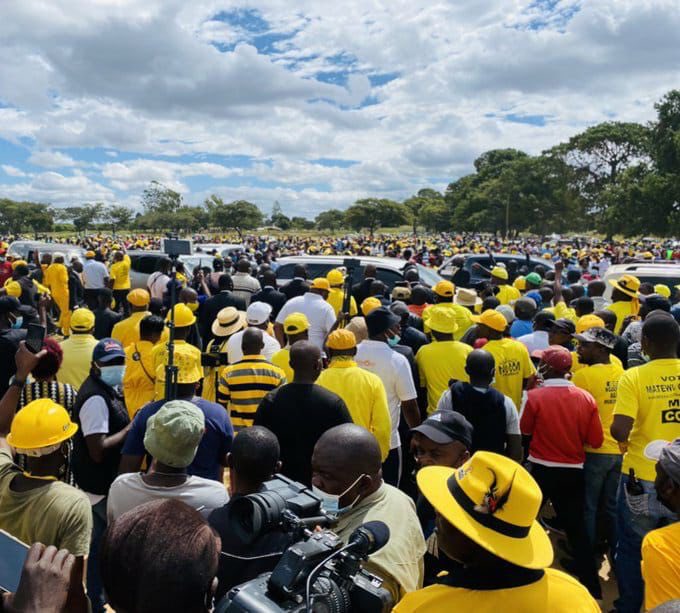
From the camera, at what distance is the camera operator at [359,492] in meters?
2.22

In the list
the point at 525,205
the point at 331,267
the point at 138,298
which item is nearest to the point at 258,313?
the point at 138,298

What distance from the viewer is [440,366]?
4.68 metres

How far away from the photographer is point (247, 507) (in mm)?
1623

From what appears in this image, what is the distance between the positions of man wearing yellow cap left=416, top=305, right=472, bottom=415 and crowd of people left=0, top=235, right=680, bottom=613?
0.01 metres

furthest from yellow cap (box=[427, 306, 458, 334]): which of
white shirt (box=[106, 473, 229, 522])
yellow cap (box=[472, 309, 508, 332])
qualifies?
white shirt (box=[106, 473, 229, 522])

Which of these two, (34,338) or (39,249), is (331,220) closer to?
(39,249)

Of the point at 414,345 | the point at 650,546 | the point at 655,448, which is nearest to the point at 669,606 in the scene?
the point at 650,546

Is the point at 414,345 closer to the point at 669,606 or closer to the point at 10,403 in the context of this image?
the point at 10,403

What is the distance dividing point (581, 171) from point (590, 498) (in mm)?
66333

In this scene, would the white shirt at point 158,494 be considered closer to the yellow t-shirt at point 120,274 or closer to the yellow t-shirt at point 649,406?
the yellow t-shirt at point 649,406

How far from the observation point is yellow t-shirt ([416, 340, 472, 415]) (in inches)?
183

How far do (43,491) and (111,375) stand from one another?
4.15ft

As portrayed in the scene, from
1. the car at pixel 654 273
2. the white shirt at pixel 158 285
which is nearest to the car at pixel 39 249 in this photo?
the white shirt at pixel 158 285

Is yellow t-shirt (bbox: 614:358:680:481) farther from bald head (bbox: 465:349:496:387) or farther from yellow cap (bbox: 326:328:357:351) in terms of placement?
yellow cap (bbox: 326:328:357:351)
